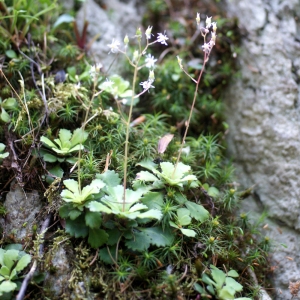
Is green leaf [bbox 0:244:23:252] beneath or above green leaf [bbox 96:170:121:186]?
beneath

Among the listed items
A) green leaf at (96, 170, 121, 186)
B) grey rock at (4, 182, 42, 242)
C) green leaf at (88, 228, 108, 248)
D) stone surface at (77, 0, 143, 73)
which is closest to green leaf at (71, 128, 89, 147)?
green leaf at (96, 170, 121, 186)

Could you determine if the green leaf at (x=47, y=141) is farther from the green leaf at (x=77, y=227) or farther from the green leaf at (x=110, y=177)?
the green leaf at (x=77, y=227)

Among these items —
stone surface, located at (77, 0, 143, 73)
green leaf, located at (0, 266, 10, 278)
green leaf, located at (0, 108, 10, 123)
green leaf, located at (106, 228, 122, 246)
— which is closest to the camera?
green leaf, located at (0, 266, 10, 278)

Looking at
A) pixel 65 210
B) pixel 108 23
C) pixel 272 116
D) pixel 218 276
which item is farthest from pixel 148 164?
pixel 108 23

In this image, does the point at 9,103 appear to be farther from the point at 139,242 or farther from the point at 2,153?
the point at 139,242

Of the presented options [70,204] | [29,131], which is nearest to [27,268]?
[70,204]

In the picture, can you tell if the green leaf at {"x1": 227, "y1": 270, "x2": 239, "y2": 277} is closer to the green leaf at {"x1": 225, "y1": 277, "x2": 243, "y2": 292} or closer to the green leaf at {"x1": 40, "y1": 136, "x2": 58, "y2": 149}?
the green leaf at {"x1": 225, "y1": 277, "x2": 243, "y2": 292}
